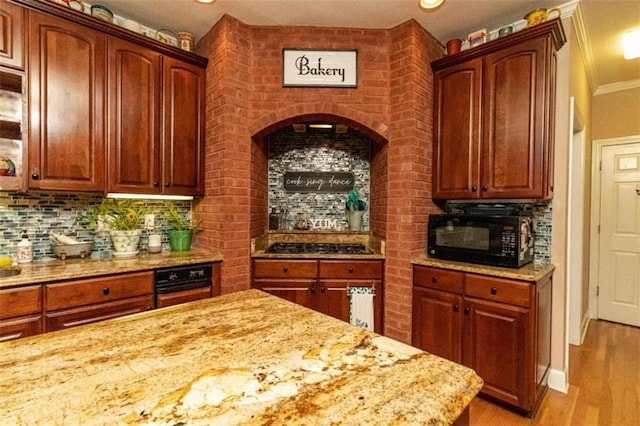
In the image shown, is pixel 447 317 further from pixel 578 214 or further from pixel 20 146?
pixel 20 146

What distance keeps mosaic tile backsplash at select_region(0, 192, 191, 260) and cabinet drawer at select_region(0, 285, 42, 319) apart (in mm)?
595

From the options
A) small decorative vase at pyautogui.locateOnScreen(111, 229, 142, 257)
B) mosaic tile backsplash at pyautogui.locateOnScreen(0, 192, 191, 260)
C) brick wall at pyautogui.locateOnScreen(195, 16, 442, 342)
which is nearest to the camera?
mosaic tile backsplash at pyautogui.locateOnScreen(0, 192, 191, 260)

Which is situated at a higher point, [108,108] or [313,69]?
[313,69]

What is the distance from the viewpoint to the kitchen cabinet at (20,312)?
1629 millimetres

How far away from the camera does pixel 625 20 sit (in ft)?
7.89

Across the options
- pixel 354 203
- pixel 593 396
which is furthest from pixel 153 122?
pixel 593 396

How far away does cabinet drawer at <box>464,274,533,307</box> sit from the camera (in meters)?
1.93

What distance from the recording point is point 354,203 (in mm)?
3150

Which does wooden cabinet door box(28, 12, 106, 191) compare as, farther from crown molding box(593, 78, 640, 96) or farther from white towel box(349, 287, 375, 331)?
crown molding box(593, 78, 640, 96)

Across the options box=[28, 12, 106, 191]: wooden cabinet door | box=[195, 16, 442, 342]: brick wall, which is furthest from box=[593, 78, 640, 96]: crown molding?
box=[28, 12, 106, 191]: wooden cabinet door

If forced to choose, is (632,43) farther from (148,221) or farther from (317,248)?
(148,221)

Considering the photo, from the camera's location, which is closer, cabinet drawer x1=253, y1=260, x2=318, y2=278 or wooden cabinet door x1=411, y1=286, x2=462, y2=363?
wooden cabinet door x1=411, y1=286, x2=462, y2=363

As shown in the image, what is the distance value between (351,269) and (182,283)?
50.9 inches

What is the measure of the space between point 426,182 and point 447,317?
108 centimetres
